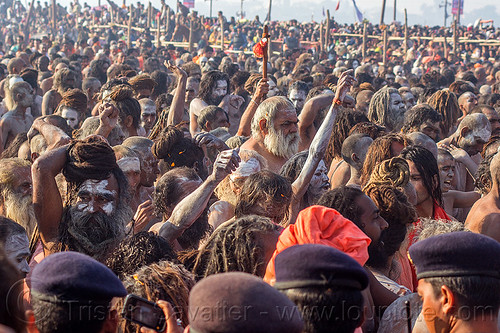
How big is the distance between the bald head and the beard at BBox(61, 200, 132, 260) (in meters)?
2.64

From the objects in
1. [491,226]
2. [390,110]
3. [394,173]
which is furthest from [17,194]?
[390,110]

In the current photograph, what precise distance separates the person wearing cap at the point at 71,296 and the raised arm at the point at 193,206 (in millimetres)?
1761

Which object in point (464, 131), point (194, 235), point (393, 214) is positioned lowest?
point (194, 235)

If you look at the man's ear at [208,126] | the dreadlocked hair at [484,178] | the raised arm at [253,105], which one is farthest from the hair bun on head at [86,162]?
the man's ear at [208,126]

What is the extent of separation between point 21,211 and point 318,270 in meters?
2.76

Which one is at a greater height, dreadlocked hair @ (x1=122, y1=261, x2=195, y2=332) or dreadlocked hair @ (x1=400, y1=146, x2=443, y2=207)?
dreadlocked hair @ (x1=400, y1=146, x2=443, y2=207)

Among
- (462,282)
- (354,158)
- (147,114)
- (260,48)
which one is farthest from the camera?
(147,114)

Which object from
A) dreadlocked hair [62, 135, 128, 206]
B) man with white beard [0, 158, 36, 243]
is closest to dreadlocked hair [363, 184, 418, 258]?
dreadlocked hair [62, 135, 128, 206]

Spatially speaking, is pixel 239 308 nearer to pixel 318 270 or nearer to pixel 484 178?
pixel 318 270

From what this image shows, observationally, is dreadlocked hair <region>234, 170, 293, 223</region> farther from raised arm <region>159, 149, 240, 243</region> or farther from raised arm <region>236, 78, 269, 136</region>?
raised arm <region>236, 78, 269, 136</region>

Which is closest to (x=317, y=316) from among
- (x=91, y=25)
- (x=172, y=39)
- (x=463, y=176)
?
(x=463, y=176)

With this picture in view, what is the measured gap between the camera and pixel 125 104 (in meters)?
7.45

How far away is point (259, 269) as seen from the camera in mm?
3336

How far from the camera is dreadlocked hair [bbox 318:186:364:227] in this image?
3.81 meters
